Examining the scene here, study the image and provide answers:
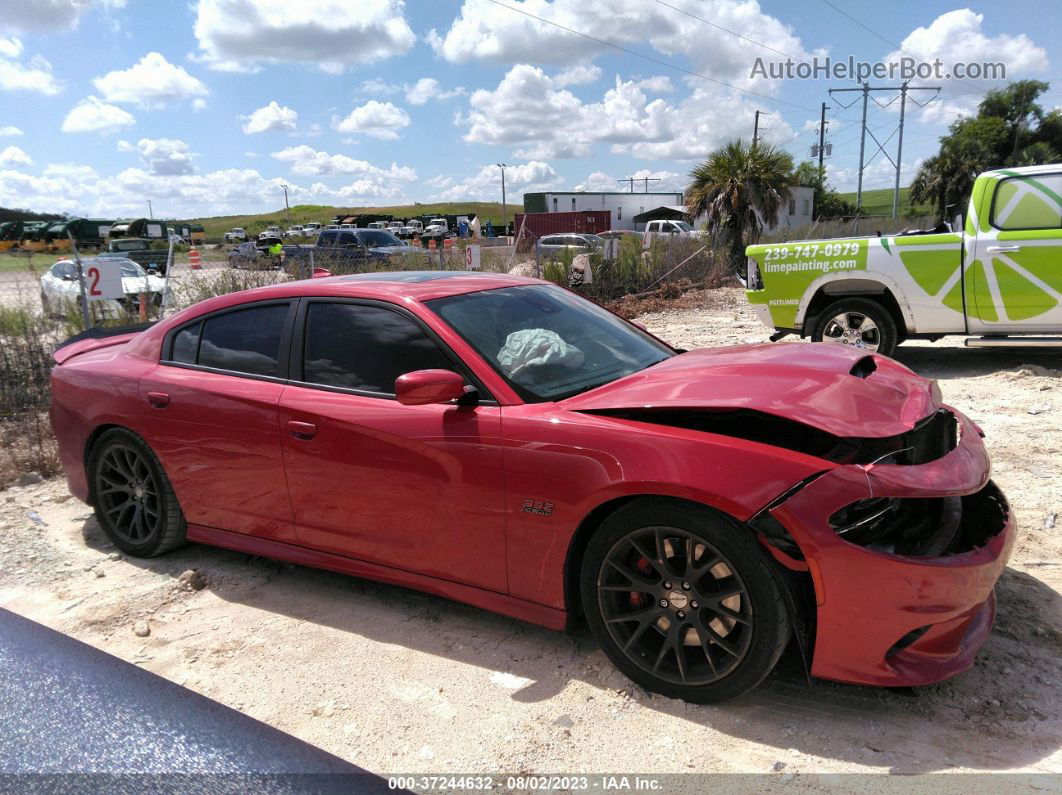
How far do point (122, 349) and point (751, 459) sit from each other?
3.70 m

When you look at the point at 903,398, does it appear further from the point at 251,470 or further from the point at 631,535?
the point at 251,470

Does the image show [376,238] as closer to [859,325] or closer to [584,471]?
[859,325]

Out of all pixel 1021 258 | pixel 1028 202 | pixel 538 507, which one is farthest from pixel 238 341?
pixel 1028 202

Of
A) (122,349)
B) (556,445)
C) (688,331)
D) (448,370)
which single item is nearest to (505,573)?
(556,445)

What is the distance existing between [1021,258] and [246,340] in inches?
276

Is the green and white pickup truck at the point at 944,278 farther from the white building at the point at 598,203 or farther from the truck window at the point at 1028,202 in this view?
the white building at the point at 598,203

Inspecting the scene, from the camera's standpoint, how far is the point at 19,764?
192 cm

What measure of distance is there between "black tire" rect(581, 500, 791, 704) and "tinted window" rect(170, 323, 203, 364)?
99.8 inches

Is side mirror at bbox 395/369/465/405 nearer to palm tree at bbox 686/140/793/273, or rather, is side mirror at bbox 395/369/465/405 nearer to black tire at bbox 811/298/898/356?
black tire at bbox 811/298/898/356

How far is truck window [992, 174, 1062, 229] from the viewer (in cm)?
717

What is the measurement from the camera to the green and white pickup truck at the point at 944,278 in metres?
7.22

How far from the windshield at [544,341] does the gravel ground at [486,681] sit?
113cm

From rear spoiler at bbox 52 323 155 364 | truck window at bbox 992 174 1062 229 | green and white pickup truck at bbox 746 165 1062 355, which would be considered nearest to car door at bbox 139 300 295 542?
rear spoiler at bbox 52 323 155 364

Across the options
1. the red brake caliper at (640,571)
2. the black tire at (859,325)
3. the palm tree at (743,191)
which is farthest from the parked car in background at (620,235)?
the red brake caliper at (640,571)
